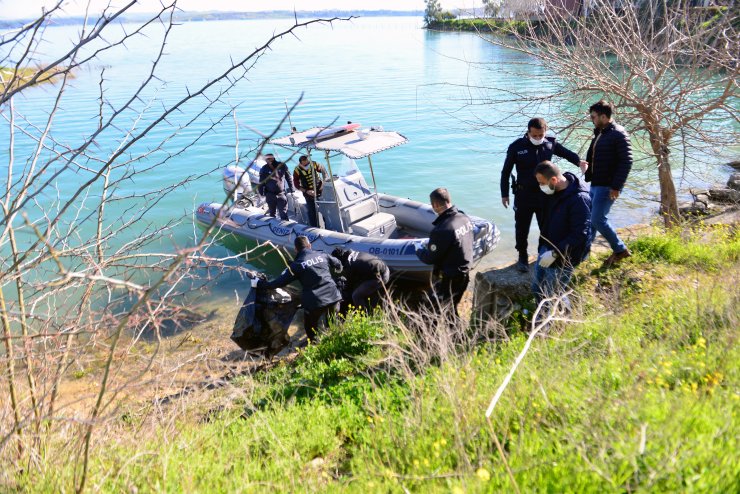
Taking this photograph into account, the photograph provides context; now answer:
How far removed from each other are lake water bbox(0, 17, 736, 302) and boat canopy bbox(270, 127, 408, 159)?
781mm

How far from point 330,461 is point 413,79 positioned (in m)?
27.8

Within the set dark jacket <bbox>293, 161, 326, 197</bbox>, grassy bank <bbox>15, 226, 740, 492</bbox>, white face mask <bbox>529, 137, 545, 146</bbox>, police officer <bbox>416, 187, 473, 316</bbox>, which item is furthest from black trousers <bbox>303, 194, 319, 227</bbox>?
grassy bank <bbox>15, 226, 740, 492</bbox>

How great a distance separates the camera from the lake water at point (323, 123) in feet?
30.8

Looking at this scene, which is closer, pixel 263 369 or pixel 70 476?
pixel 70 476

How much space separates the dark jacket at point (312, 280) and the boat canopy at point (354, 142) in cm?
213

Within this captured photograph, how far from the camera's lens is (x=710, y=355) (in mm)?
2857

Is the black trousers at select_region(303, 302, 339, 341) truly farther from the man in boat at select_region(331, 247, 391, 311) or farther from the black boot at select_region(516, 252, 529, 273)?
the black boot at select_region(516, 252, 529, 273)

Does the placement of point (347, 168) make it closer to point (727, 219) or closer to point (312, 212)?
point (312, 212)

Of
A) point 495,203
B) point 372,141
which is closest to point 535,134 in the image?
point 372,141

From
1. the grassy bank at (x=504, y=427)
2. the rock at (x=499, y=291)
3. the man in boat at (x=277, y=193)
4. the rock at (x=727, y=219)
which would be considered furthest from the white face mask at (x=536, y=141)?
Result: the man in boat at (x=277, y=193)

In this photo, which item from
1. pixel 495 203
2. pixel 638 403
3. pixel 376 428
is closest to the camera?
pixel 638 403

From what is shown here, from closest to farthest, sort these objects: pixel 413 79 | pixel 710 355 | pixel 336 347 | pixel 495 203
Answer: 1. pixel 710 355
2. pixel 336 347
3. pixel 495 203
4. pixel 413 79

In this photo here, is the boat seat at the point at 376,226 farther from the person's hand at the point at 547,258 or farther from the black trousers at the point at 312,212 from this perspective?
the person's hand at the point at 547,258

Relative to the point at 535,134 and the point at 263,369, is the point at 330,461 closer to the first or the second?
the point at 263,369
